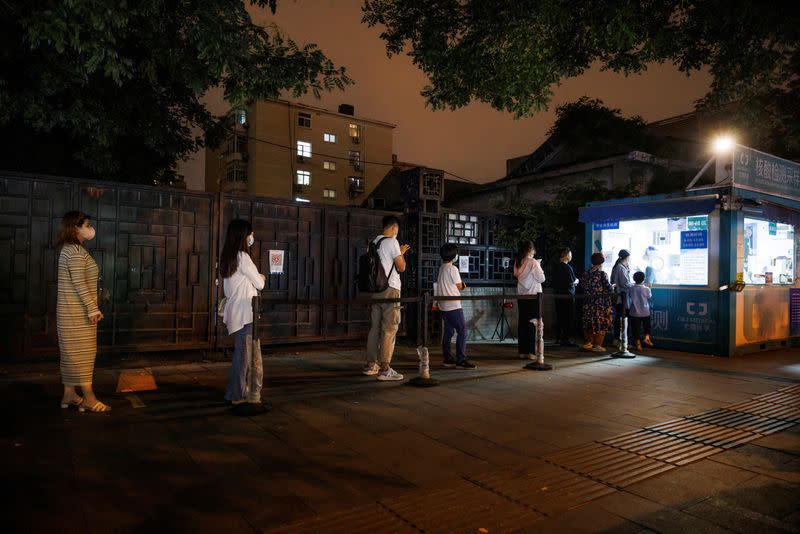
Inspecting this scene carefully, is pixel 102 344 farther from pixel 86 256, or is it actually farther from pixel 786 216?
→ pixel 786 216

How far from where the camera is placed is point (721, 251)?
9.55 meters

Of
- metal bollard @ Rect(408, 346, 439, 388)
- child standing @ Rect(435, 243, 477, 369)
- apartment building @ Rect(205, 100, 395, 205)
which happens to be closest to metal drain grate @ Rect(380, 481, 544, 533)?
metal bollard @ Rect(408, 346, 439, 388)

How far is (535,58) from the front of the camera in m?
9.85

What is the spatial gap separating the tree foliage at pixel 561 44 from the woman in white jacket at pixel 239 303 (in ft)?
21.8

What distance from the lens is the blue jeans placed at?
538cm

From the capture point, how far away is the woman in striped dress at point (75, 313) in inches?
203

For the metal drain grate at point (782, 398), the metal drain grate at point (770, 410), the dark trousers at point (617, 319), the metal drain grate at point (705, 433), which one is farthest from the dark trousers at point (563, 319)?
the metal drain grate at point (705, 433)

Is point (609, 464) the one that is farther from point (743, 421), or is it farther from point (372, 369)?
point (372, 369)

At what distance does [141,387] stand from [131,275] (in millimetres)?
2388

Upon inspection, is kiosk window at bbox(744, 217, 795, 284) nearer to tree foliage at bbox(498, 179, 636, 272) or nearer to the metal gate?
tree foliage at bbox(498, 179, 636, 272)

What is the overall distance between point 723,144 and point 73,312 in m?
10.7

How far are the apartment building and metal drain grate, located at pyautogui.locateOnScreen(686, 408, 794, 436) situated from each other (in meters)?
36.0

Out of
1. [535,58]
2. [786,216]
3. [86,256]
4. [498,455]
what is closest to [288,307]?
[86,256]

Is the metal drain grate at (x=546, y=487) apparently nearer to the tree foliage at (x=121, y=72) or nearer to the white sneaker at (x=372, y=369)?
the white sneaker at (x=372, y=369)
